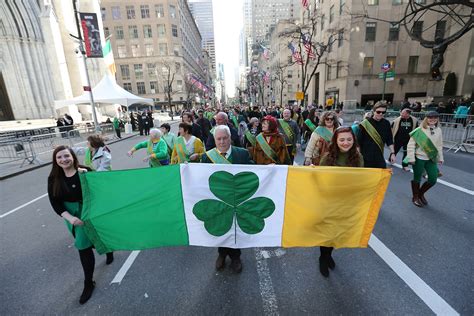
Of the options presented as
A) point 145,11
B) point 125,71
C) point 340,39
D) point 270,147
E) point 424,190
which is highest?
point 145,11

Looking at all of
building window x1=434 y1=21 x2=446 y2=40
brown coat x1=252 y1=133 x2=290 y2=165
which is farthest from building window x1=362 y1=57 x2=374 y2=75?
brown coat x1=252 y1=133 x2=290 y2=165

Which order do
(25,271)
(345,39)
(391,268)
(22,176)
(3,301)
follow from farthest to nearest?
(345,39)
(22,176)
(25,271)
(391,268)
(3,301)

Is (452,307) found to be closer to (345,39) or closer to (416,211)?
(416,211)

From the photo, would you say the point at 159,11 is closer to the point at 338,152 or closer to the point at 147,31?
the point at 147,31

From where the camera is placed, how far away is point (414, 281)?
9.68 feet

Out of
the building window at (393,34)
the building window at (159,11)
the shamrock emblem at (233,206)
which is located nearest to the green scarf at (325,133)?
the shamrock emblem at (233,206)

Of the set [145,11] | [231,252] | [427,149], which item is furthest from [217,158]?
[145,11]

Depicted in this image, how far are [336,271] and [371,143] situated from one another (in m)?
2.36

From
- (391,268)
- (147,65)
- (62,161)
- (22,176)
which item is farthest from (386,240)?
(147,65)

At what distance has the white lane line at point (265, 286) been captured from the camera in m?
2.66

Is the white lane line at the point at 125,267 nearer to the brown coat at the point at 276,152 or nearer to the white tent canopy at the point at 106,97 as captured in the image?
the brown coat at the point at 276,152

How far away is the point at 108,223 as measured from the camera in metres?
2.80

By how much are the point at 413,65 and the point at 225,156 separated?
3905 cm

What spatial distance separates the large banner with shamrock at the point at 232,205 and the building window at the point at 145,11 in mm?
78840
